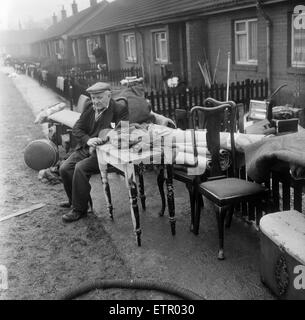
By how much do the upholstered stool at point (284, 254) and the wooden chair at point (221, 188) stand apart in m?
0.57

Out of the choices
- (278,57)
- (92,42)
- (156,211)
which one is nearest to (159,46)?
(278,57)

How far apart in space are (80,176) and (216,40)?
10886 mm

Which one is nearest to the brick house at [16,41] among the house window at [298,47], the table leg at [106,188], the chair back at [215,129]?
the house window at [298,47]

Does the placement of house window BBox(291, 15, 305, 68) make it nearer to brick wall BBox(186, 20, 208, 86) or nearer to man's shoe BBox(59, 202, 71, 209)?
brick wall BBox(186, 20, 208, 86)

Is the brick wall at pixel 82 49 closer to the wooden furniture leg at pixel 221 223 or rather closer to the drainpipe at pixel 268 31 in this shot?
the drainpipe at pixel 268 31

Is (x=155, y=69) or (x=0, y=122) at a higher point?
(x=155, y=69)

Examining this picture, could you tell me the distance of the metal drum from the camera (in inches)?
313

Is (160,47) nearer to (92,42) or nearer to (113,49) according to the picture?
(113,49)

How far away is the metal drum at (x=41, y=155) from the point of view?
7.94 m

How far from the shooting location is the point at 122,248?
182 inches

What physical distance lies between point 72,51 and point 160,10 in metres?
22.3
